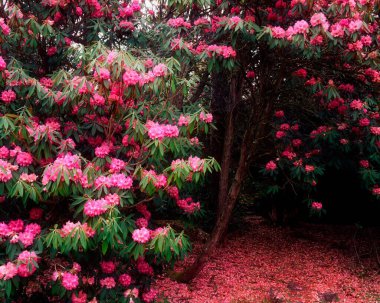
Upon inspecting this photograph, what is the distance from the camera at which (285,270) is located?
5.14m

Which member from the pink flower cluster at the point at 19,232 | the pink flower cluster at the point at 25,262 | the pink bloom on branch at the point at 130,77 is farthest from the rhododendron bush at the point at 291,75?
the pink flower cluster at the point at 25,262

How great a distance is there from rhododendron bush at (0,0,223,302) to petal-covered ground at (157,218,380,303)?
113 cm

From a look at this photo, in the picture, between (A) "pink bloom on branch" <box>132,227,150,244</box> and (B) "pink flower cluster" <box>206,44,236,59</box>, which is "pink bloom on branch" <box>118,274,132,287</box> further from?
(B) "pink flower cluster" <box>206,44,236,59</box>

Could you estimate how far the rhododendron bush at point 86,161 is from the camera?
105 inches

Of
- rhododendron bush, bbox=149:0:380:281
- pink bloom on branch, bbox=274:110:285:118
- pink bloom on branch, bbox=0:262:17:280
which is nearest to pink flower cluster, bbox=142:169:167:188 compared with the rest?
pink bloom on branch, bbox=0:262:17:280

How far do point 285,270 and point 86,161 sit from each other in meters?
3.21

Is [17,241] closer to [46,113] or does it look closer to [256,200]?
[46,113]

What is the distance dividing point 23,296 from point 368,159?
3.95 meters

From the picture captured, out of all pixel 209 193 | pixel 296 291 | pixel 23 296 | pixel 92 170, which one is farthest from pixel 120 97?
pixel 209 193

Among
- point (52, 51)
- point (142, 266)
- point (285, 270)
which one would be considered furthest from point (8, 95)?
point (285, 270)

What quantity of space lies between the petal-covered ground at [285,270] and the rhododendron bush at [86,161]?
1128mm

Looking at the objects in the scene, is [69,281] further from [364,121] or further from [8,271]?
[364,121]

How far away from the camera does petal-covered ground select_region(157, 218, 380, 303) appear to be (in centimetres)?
434

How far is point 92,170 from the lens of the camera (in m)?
2.78
